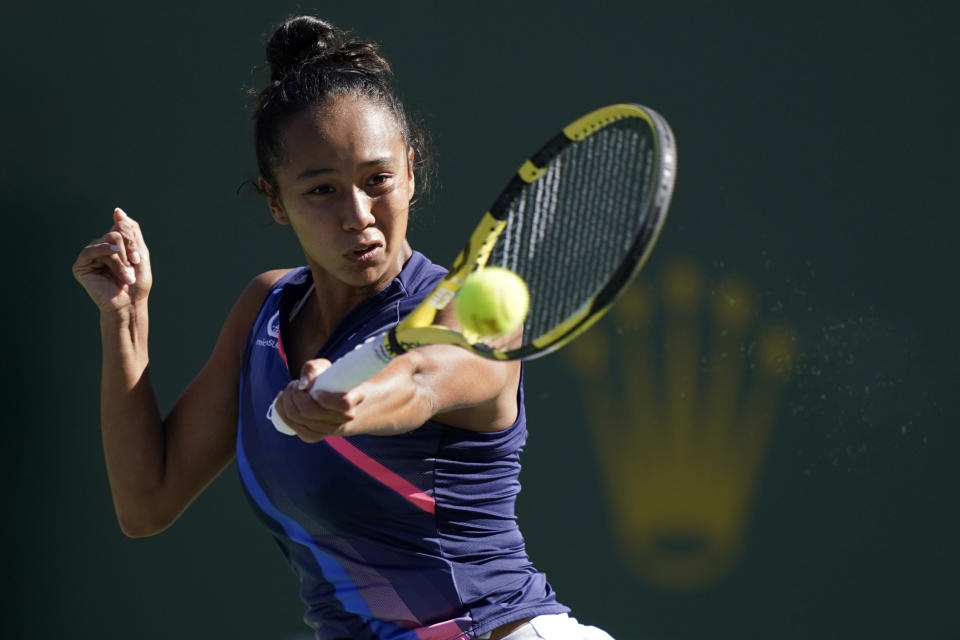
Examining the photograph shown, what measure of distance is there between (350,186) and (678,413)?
166cm

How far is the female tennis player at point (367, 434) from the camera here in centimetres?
186

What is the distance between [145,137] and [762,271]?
A: 1.61 m

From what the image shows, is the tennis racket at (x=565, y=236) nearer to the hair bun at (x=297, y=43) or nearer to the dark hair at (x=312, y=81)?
the dark hair at (x=312, y=81)

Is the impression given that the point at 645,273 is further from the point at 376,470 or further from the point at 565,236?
the point at 376,470

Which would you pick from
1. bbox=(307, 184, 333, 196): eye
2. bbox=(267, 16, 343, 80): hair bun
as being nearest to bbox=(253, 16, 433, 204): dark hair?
bbox=(267, 16, 343, 80): hair bun

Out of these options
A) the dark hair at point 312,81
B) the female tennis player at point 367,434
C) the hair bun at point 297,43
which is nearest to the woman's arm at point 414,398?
the female tennis player at point 367,434

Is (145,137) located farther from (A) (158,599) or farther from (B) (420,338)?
(B) (420,338)

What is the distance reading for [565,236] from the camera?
6.36 ft

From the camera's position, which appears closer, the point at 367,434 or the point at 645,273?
the point at 367,434

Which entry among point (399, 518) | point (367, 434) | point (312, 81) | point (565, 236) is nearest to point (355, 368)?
point (367, 434)

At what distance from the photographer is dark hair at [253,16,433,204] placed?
6.52ft

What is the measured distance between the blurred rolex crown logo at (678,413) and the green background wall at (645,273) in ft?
0.11

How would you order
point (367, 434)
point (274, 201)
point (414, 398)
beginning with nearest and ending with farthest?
point (414, 398) → point (367, 434) → point (274, 201)

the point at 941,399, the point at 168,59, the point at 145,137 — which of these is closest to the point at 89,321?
the point at 145,137
